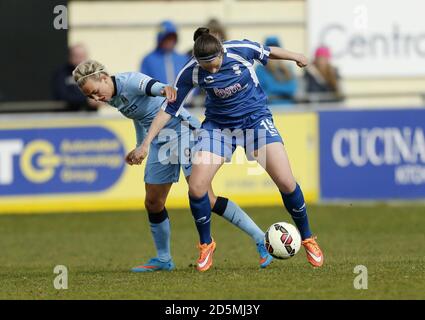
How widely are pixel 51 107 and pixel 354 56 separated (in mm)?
6628

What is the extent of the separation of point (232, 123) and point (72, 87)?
889cm

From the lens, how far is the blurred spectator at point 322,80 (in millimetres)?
19311

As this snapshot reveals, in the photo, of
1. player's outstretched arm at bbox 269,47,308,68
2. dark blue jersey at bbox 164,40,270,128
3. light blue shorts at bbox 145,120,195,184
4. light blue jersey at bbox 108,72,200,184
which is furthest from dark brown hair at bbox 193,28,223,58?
light blue shorts at bbox 145,120,195,184

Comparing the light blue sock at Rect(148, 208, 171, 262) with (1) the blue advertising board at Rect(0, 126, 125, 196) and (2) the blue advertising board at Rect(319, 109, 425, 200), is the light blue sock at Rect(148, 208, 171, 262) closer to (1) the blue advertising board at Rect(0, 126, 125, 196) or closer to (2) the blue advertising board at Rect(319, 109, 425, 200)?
(1) the blue advertising board at Rect(0, 126, 125, 196)

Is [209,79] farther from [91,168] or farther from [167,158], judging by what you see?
[91,168]

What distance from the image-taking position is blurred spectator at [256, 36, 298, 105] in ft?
60.6

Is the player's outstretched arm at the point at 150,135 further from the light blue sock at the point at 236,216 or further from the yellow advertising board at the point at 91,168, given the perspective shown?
the yellow advertising board at the point at 91,168

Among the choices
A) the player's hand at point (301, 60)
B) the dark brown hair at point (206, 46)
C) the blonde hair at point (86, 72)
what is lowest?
the blonde hair at point (86, 72)

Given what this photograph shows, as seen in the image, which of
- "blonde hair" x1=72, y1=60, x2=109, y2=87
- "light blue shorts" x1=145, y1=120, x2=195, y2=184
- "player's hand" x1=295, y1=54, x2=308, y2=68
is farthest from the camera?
"light blue shorts" x1=145, y1=120, x2=195, y2=184

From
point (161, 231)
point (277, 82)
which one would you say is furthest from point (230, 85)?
point (277, 82)

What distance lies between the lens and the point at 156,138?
10.9m

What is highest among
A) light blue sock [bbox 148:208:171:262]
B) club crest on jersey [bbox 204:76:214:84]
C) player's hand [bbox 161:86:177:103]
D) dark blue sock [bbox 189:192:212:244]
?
club crest on jersey [bbox 204:76:214:84]

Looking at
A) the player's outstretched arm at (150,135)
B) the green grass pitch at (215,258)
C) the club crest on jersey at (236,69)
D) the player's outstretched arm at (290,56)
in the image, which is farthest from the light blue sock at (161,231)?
the player's outstretched arm at (290,56)

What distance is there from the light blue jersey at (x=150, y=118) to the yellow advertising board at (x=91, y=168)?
630 cm
